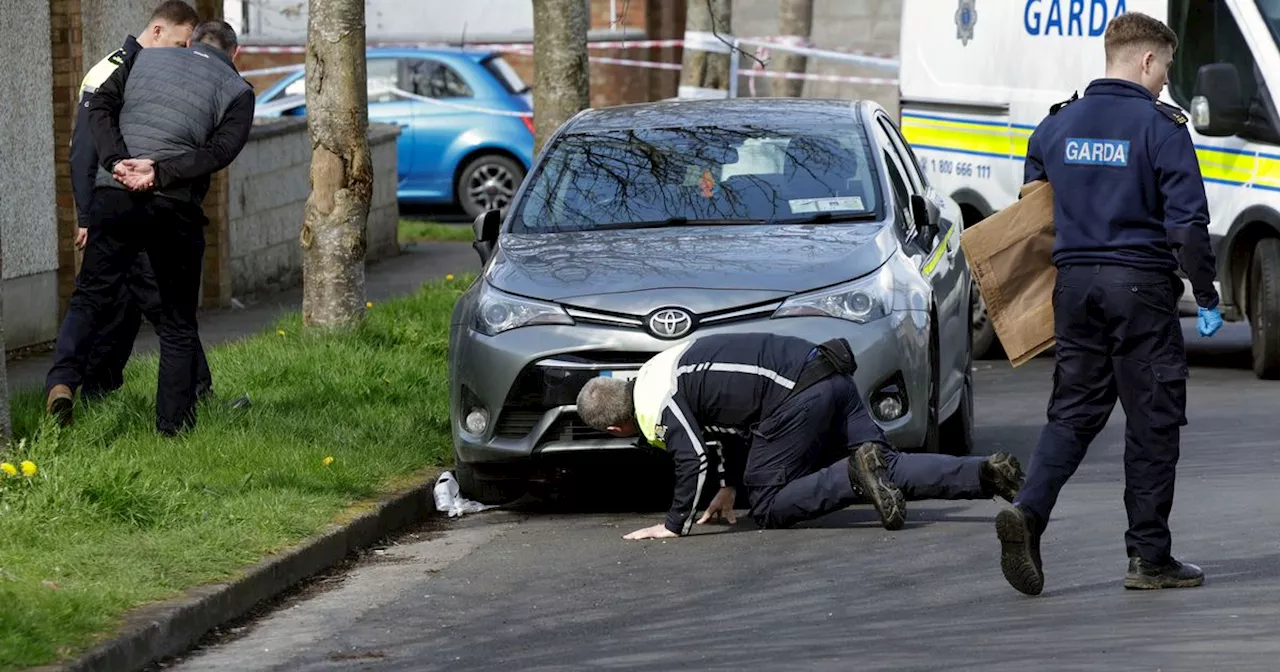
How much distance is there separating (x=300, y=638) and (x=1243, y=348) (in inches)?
358

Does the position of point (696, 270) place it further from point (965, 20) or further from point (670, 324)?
point (965, 20)

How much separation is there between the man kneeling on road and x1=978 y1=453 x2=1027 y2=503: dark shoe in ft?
0.46

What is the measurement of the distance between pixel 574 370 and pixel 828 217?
1449mm

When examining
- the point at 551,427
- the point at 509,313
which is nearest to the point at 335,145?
the point at 509,313

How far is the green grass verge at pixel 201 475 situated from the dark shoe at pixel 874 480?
183 cm

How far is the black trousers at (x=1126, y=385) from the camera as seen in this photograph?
696 centimetres

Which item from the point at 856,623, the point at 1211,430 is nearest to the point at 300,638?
the point at 856,623

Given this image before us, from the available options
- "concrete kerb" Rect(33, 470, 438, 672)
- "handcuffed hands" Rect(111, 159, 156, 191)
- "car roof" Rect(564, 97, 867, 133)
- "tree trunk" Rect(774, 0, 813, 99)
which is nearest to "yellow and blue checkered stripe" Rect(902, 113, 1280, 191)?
"car roof" Rect(564, 97, 867, 133)

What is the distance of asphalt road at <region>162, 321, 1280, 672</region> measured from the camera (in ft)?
21.0

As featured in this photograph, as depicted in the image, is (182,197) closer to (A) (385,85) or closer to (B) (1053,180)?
(B) (1053,180)

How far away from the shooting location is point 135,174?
362 inches

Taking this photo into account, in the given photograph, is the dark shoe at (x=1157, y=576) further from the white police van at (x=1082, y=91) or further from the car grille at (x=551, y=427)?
the white police van at (x=1082, y=91)

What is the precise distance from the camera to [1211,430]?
10.9 m

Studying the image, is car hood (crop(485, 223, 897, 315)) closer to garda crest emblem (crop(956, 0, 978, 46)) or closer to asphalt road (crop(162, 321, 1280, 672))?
asphalt road (crop(162, 321, 1280, 672))
